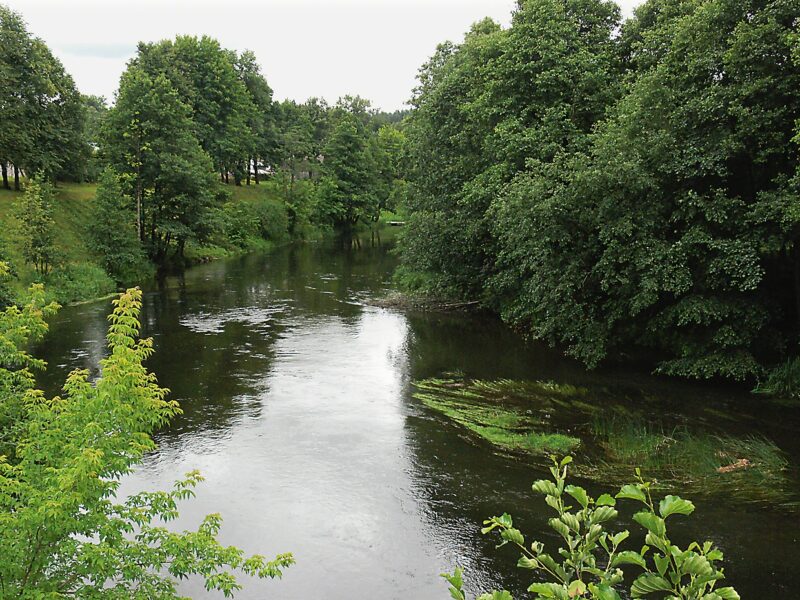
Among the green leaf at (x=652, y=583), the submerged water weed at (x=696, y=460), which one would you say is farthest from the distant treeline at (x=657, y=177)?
the green leaf at (x=652, y=583)

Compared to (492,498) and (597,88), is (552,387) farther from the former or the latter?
(597,88)

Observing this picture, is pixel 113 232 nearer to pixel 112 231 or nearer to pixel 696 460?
pixel 112 231

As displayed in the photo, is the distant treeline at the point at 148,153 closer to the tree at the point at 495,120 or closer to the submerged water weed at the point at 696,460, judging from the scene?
the tree at the point at 495,120

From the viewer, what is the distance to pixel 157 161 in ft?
129

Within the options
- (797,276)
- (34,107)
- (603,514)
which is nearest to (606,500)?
→ (603,514)

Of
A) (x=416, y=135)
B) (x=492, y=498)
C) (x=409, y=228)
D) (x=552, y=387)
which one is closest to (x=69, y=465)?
(x=492, y=498)

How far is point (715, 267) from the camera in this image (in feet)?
51.3

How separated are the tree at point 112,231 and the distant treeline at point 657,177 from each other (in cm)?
2170

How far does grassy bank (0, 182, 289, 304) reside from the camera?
28.8 m

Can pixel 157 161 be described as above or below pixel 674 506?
above

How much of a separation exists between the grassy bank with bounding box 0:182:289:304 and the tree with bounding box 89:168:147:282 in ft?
1.82

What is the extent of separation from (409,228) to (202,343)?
1204 cm

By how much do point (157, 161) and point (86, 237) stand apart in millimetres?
6947

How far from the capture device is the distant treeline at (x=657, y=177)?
1538cm
